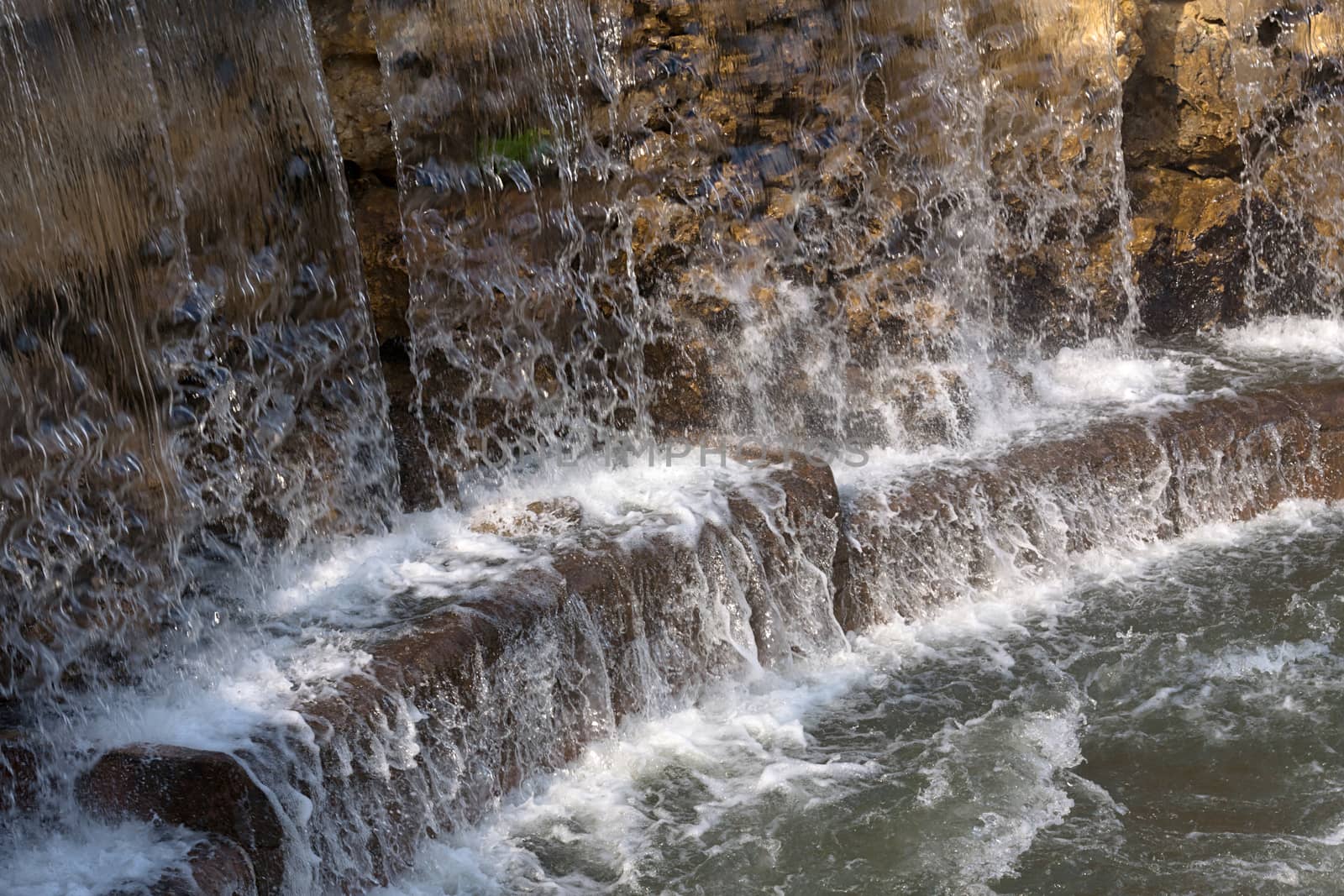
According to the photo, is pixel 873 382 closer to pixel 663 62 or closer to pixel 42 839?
pixel 663 62

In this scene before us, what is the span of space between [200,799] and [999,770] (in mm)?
2168

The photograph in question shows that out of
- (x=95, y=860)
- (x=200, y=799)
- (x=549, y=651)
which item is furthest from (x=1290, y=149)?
(x=95, y=860)

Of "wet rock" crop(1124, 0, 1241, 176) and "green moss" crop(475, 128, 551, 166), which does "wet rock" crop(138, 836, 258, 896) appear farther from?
"wet rock" crop(1124, 0, 1241, 176)

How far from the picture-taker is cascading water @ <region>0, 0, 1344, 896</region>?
380 cm

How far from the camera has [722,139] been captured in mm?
5672

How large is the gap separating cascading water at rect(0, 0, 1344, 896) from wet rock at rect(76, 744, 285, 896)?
0.05ft

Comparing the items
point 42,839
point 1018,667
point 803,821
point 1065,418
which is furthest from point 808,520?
point 42,839

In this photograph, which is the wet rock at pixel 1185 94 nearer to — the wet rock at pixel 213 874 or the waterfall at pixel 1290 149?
the waterfall at pixel 1290 149

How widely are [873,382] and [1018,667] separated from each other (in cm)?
160

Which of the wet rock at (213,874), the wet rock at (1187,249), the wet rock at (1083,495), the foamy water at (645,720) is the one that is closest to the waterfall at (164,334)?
the foamy water at (645,720)

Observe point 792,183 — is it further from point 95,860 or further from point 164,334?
point 95,860

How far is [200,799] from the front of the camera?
132 inches

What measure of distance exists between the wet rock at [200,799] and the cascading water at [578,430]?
1cm

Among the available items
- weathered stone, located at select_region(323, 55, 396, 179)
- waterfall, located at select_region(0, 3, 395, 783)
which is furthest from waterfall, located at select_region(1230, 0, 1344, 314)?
waterfall, located at select_region(0, 3, 395, 783)
